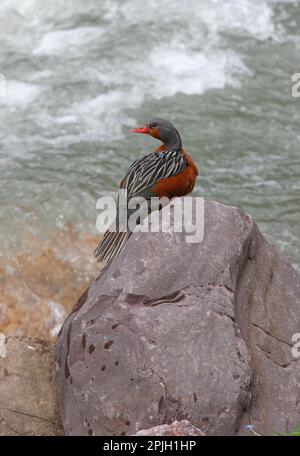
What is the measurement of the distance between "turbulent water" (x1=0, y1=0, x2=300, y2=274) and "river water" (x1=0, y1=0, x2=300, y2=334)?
1cm

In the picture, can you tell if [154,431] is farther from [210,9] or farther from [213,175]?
[210,9]

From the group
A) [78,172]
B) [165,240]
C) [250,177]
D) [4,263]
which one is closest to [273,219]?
[250,177]

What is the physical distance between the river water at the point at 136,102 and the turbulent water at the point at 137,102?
0.04ft

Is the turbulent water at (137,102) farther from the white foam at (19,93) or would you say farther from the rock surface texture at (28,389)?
the rock surface texture at (28,389)

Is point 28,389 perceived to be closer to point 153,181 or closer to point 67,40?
point 153,181

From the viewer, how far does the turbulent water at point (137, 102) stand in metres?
7.17

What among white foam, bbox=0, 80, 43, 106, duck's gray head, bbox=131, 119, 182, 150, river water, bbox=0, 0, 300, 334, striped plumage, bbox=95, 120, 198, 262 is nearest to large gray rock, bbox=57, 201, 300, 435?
striped plumage, bbox=95, 120, 198, 262

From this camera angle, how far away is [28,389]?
4422 mm

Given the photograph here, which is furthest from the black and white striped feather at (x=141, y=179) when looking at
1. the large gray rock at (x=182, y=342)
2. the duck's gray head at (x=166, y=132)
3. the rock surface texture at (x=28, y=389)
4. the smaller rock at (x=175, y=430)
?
the smaller rock at (x=175, y=430)

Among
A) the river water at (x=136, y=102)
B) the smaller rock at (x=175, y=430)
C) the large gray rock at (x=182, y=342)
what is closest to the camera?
the smaller rock at (x=175, y=430)

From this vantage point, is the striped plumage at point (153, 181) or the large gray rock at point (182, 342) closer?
the large gray rock at point (182, 342)

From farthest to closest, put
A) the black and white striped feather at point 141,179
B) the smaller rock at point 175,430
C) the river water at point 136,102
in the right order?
1. the river water at point 136,102
2. the black and white striped feather at point 141,179
3. the smaller rock at point 175,430

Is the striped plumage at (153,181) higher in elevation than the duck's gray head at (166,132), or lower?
lower

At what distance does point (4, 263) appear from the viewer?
6.21 metres
